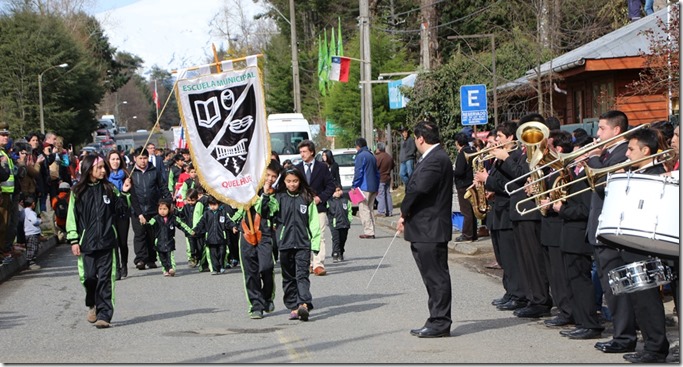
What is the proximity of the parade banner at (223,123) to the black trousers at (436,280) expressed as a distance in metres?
2.59

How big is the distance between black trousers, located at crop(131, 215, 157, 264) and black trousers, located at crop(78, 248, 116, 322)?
568 cm

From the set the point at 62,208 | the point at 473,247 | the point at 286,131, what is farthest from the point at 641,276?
the point at 286,131

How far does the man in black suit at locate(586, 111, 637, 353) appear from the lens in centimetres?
917

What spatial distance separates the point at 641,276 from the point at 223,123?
5.60 m

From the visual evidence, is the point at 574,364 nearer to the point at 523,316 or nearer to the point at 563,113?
the point at 523,316

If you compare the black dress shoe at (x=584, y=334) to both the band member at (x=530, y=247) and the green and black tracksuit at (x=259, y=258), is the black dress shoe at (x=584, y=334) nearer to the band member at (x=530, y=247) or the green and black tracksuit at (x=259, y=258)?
the band member at (x=530, y=247)

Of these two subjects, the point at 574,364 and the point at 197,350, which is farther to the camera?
the point at 197,350

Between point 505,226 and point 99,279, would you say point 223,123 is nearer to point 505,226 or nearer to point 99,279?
point 99,279

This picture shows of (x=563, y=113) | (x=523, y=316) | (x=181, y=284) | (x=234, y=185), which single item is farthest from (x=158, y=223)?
(x=563, y=113)

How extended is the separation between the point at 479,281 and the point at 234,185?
419 cm

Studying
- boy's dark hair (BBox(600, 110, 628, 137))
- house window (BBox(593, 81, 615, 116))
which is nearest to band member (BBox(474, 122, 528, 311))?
boy's dark hair (BBox(600, 110, 628, 137))

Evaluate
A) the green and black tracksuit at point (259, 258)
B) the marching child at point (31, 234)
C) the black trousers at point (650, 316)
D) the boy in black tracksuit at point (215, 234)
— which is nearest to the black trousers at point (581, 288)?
the black trousers at point (650, 316)

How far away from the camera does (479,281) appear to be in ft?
48.0

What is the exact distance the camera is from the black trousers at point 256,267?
1177cm
